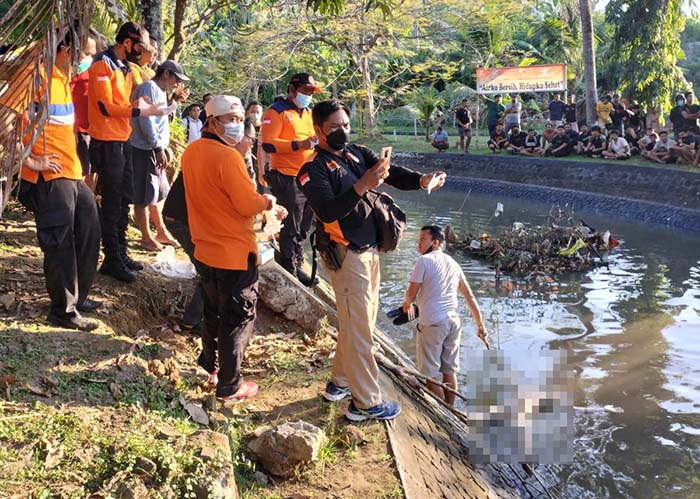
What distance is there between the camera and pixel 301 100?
22.1 feet

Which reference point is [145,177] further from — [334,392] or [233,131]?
[334,392]

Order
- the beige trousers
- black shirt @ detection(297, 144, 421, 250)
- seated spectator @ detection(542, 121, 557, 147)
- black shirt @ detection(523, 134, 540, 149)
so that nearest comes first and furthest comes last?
black shirt @ detection(297, 144, 421, 250), the beige trousers, seated spectator @ detection(542, 121, 557, 147), black shirt @ detection(523, 134, 540, 149)

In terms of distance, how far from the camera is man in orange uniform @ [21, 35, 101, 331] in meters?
4.61

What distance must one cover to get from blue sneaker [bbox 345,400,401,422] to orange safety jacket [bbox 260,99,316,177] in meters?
2.89

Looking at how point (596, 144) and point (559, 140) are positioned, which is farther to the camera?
point (559, 140)

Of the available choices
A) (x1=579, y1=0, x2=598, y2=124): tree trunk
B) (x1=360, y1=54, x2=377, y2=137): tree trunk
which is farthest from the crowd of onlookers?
(x1=360, y1=54, x2=377, y2=137): tree trunk

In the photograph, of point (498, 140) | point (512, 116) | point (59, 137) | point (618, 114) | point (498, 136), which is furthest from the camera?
point (498, 136)

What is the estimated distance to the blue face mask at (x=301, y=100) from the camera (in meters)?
6.71

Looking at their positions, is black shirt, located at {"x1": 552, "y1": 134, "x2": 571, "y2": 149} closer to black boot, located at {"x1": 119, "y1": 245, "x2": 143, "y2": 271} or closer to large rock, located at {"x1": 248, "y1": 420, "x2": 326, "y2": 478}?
black boot, located at {"x1": 119, "y1": 245, "x2": 143, "y2": 271}

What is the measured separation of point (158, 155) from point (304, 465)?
3597 millimetres

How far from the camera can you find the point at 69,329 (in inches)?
194

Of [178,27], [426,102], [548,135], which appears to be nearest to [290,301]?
[178,27]

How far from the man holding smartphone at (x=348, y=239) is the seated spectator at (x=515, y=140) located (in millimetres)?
19819

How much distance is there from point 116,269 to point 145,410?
210 cm
